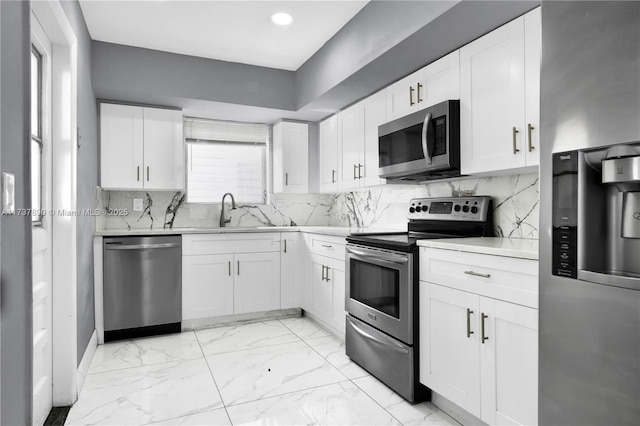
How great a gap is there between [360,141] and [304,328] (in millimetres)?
1713

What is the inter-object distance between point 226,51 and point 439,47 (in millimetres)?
1869

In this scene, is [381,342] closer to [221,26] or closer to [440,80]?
[440,80]

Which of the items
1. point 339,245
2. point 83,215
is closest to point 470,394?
point 339,245

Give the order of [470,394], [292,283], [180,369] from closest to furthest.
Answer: [470,394] → [180,369] → [292,283]

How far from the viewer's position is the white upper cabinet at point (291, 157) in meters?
4.17

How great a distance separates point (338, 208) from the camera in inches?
178

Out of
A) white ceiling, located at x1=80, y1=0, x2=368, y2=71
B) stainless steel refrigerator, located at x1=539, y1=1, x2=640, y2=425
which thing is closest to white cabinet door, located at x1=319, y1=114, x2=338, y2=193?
white ceiling, located at x1=80, y1=0, x2=368, y2=71

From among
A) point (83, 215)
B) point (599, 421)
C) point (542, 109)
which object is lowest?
point (599, 421)

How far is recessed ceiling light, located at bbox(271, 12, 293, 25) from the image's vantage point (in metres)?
2.76

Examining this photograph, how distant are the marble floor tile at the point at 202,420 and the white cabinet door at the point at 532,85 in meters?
1.98

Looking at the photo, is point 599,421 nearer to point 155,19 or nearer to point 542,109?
point 542,109

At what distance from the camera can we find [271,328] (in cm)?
357

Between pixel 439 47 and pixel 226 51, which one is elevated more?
pixel 226 51

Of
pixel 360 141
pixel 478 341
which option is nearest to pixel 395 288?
pixel 478 341
